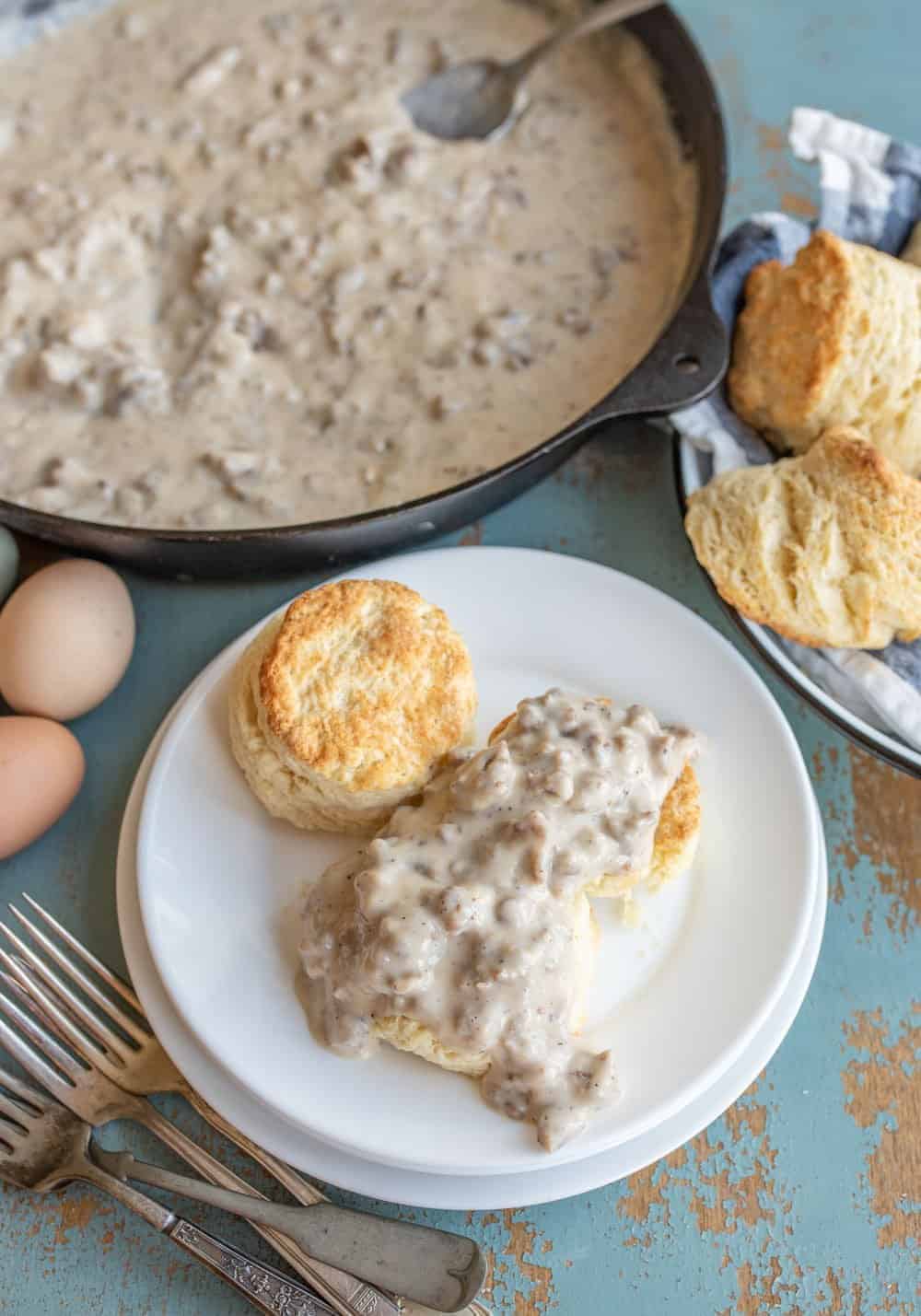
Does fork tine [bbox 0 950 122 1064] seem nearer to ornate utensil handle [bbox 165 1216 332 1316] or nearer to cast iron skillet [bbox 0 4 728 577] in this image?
ornate utensil handle [bbox 165 1216 332 1316]

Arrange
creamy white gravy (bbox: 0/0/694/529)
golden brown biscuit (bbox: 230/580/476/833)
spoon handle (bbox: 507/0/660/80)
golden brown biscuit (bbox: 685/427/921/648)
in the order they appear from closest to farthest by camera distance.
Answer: golden brown biscuit (bbox: 230/580/476/833) → golden brown biscuit (bbox: 685/427/921/648) → creamy white gravy (bbox: 0/0/694/529) → spoon handle (bbox: 507/0/660/80)

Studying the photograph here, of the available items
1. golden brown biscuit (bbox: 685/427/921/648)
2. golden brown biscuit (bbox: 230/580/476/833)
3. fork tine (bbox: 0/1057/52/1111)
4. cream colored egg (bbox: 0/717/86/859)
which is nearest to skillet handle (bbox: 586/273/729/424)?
golden brown biscuit (bbox: 685/427/921/648)

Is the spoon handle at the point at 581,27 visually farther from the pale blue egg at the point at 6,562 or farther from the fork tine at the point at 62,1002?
the fork tine at the point at 62,1002

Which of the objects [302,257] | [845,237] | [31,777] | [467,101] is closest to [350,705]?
[31,777]

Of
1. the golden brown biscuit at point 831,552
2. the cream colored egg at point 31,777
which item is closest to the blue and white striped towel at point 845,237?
the golden brown biscuit at point 831,552

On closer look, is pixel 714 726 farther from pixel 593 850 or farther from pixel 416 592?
pixel 416 592

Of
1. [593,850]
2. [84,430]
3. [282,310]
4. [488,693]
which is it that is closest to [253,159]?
[282,310]
